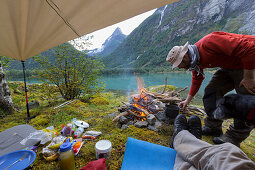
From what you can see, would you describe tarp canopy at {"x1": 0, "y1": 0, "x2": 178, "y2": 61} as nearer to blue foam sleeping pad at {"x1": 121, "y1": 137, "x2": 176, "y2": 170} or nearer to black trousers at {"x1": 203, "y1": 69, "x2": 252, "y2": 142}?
black trousers at {"x1": 203, "y1": 69, "x2": 252, "y2": 142}

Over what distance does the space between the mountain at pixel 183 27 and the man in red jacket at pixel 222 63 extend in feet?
168

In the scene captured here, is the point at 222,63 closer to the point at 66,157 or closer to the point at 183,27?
the point at 66,157

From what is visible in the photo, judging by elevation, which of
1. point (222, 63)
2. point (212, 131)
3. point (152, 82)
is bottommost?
point (152, 82)

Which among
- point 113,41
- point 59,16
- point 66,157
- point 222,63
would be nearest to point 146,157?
point 66,157

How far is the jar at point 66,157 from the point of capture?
1323mm

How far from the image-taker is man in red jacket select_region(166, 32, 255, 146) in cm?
140

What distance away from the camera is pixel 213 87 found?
A: 2.13 metres

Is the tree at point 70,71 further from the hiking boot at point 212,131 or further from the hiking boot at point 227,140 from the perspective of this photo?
Answer: the hiking boot at point 227,140

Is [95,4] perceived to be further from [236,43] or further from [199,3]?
[199,3]

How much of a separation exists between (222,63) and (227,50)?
31 cm

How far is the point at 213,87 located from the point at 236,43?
0.99 meters

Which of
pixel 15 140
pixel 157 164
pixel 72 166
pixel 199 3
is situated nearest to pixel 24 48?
pixel 15 140

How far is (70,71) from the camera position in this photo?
15.4 feet

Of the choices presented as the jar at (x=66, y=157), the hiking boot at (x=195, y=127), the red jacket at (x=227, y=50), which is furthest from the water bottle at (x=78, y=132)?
the red jacket at (x=227, y=50)
